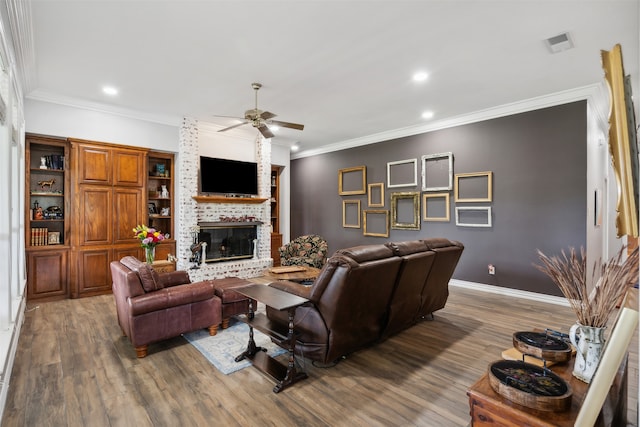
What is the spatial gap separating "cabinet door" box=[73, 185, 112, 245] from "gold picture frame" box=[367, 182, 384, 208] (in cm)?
493

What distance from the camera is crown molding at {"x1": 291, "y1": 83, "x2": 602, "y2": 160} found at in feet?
14.3

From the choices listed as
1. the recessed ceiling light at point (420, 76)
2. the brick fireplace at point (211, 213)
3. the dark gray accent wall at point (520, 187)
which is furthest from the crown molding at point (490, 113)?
the brick fireplace at point (211, 213)

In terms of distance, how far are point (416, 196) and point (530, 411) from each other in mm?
5176

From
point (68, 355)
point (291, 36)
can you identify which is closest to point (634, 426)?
point (291, 36)

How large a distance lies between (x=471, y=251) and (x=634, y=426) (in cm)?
423

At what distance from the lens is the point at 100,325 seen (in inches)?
148

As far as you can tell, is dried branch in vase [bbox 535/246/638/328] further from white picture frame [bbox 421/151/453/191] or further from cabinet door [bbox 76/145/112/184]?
cabinet door [bbox 76/145/112/184]

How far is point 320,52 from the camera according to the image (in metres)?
3.43

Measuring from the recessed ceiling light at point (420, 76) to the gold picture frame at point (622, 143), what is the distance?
10.6 ft

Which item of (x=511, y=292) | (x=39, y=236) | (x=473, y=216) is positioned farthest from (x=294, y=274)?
(x=39, y=236)

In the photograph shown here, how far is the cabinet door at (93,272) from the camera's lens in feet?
16.3

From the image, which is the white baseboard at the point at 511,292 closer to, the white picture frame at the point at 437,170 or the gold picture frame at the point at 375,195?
the white picture frame at the point at 437,170

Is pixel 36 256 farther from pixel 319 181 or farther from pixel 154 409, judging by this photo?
pixel 319 181

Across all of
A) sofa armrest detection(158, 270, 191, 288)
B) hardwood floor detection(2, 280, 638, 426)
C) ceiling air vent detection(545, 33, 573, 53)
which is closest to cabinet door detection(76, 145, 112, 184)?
hardwood floor detection(2, 280, 638, 426)
